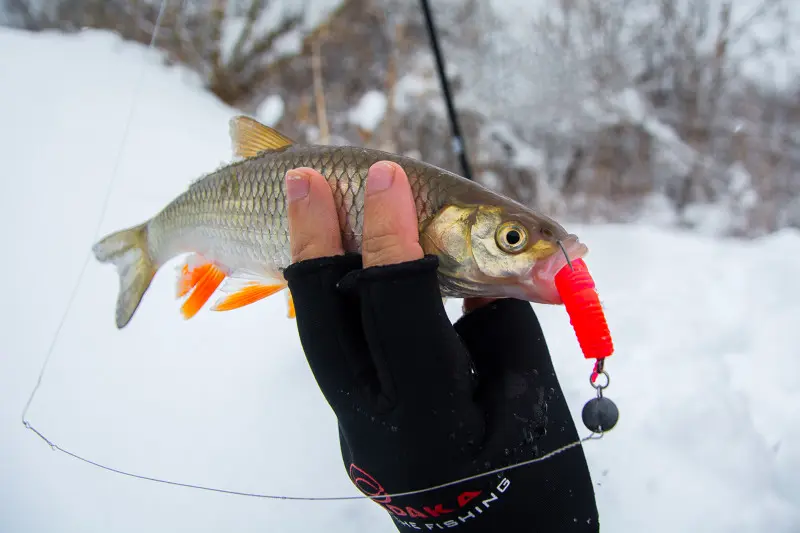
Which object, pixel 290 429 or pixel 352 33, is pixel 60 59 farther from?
pixel 352 33

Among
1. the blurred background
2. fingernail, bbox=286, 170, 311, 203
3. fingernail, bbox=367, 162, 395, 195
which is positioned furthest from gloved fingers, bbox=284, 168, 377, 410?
the blurred background

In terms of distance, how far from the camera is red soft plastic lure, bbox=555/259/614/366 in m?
0.76

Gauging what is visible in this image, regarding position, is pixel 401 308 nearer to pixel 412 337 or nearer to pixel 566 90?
pixel 412 337

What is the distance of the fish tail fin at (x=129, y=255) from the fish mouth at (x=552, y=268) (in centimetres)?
111

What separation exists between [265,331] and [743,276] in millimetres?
2129

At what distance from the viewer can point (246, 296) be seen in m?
1.16

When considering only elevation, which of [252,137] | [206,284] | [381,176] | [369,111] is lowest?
[206,284]

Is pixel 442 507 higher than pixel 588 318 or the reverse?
the reverse

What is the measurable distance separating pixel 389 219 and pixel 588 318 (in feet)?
1.21

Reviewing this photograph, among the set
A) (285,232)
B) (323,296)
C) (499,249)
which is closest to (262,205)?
(285,232)

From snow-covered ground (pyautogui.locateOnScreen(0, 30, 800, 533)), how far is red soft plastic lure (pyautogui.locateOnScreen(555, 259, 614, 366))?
0.78m

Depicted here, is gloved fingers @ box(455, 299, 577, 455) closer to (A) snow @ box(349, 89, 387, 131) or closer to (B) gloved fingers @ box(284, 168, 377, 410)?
Result: (B) gloved fingers @ box(284, 168, 377, 410)

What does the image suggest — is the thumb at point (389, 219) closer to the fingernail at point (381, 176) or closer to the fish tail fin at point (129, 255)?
the fingernail at point (381, 176)

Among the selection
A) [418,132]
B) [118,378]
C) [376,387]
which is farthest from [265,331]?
[418,132]
